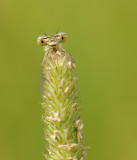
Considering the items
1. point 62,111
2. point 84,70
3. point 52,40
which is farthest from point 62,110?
point 84,70

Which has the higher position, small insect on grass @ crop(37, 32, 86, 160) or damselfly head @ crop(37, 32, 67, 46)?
damselfly head @ crop(37, 32, 67, 46)

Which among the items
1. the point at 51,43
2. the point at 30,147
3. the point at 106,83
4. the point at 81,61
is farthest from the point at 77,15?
the point at 51,43

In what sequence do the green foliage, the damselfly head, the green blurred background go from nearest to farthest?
the green foliage < the damselfly head < the green blurred background

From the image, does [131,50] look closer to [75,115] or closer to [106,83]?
[106,83]

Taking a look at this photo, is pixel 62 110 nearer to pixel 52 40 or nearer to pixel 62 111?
pixel 62 111

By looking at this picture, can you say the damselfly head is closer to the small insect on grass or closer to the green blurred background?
the small insect on grass

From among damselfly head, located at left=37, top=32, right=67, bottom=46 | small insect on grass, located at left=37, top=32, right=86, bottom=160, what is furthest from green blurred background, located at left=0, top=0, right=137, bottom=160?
small insect on grass, located at left=37, top=32, right=86, bottom=160

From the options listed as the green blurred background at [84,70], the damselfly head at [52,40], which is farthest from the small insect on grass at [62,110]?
the green blurred background at [84,70]
